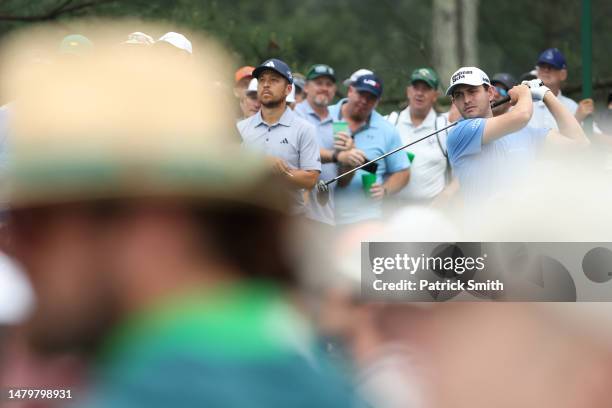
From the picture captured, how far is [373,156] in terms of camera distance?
7625mm

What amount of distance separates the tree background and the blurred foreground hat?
35.8 feet

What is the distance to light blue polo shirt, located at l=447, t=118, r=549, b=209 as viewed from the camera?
16.3 ft

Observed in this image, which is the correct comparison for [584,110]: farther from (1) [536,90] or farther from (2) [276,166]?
(2) [276,166]

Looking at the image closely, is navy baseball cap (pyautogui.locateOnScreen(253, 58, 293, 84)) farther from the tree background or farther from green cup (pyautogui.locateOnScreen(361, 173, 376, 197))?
the tree background

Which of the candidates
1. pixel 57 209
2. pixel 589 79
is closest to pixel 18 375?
pixel 57 209

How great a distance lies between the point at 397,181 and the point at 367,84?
63 cm

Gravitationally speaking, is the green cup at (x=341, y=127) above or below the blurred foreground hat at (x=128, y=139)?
above

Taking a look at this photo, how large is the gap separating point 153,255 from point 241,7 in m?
20.5

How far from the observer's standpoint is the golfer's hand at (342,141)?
7328 mm

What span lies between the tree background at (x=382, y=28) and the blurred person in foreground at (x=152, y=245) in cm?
1095

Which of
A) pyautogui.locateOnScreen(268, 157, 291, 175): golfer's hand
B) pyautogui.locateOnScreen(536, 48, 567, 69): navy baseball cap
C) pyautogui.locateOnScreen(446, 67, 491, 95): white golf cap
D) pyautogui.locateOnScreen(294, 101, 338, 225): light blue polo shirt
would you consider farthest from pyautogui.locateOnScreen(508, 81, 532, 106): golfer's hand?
pyautogui.locateOnScreen(536, 48, 567, 69): navy baseball cap

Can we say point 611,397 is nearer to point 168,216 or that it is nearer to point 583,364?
point 583,364

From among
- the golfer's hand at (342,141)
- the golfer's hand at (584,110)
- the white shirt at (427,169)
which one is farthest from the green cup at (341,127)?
the golfer's hand at (584,110)

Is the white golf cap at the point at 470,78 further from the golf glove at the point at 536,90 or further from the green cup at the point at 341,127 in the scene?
the green cup at the point at 341,127
